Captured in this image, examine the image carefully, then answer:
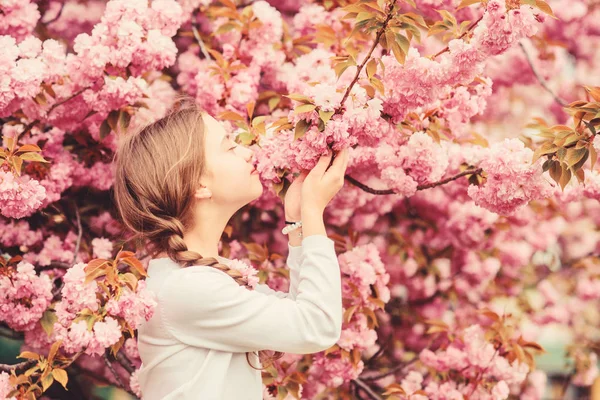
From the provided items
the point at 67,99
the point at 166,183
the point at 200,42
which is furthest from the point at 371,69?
the point at 200,42

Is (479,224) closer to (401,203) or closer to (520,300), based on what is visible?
(401,203)

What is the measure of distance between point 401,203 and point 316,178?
196cm

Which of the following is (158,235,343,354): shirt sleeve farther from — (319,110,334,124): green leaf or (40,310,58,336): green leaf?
(40,310,58,336): green leaf

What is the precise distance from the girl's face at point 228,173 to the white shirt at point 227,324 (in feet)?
0.72

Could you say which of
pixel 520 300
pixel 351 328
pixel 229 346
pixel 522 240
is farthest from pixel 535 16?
pixel 520 300

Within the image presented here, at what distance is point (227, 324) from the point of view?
1661mm

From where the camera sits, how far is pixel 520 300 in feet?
13.4

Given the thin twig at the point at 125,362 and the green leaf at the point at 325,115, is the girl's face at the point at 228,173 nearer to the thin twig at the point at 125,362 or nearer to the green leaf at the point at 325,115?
the green leaf at the point at 325,115

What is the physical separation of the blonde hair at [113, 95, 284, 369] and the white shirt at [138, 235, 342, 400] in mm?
85

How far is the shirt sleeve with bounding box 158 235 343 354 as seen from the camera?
64.4 inches

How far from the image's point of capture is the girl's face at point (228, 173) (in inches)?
72.9

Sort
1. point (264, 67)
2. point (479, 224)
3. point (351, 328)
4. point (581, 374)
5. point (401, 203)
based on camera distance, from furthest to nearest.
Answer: point (581, 374), point (401, 203), point (479, 224), point (264, 67), point (351, 328)

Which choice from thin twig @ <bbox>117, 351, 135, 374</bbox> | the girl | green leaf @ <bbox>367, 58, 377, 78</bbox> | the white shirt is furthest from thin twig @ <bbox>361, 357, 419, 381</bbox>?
green leaf @ <bbox>367, 58, 377, 78</bbox>

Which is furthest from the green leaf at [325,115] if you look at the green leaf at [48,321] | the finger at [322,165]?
the green leaf at [48,321]
